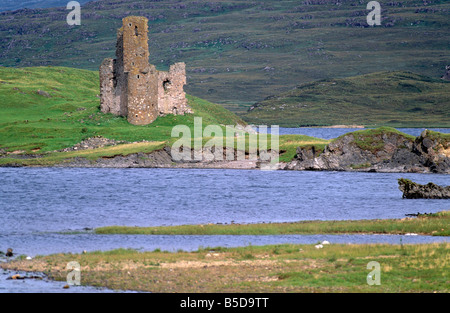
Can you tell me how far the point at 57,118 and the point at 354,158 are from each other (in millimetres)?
40241

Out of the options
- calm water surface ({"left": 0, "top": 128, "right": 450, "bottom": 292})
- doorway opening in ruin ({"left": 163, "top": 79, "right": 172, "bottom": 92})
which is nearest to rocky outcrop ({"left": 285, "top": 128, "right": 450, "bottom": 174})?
calm water surface ({"left": 0, "top": 128, "right": 450, "bottom": 292})

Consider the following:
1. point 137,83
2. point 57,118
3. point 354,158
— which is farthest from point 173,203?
point 57,118

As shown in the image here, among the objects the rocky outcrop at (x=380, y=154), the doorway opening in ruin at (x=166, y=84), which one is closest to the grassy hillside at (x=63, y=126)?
the rocky outcrop at (x=380, y=154)

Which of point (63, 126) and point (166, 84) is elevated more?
point (166, 84)

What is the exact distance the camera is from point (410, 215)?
1687 inches

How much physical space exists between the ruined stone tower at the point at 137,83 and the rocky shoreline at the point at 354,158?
1081 cm

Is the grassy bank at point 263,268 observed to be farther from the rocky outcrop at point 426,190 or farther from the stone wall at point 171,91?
the stone wall at point 171,91

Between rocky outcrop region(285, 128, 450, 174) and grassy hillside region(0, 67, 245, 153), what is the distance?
17779mm

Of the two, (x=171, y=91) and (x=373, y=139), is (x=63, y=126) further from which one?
(x=373, y=139)

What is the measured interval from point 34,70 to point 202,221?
342ft

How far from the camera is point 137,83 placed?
280 ft

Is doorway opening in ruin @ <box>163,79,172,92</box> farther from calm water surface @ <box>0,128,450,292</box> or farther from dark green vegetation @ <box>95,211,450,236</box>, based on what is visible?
dark green vegetation @ <box>95,211,450,236</box>

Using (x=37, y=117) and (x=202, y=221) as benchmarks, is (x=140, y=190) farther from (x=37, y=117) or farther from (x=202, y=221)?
(x=37, y=117)
